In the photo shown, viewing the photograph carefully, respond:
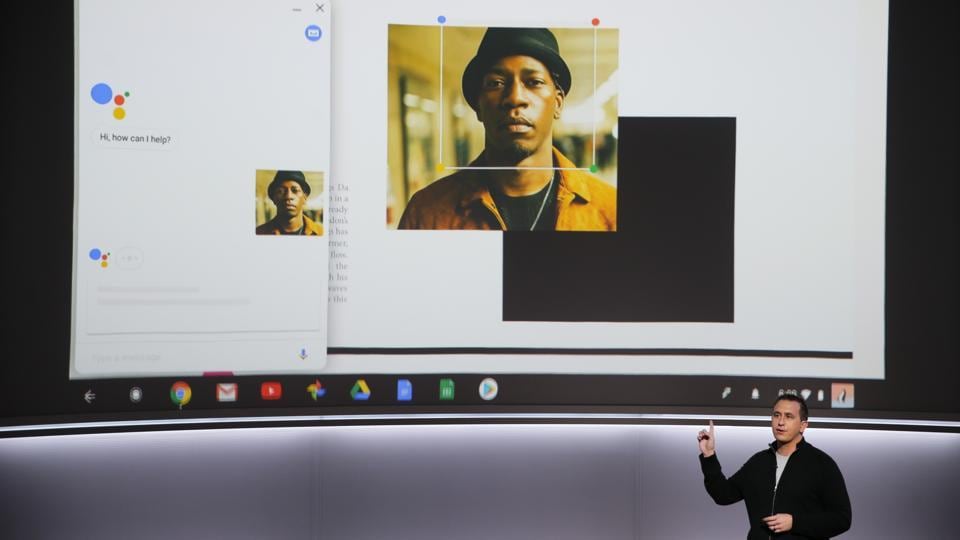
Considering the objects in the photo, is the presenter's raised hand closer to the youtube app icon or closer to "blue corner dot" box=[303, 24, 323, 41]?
the youtube app icon

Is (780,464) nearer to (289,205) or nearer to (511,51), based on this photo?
Answer: (511,51)

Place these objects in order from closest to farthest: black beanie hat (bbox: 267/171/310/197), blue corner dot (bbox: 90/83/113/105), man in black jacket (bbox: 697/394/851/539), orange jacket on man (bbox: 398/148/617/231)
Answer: man in black jacket (bbox: 697/394/851/539) < blue corner dot (bbox: 90/83/113/105) < black beanie hat (bbox: 267/171/310/197) < orange jacket on man (bbox: 398/148/617/231)

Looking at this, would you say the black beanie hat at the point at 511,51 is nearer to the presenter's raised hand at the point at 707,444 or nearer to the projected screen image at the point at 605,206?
the projected screen image at the point at 605,206

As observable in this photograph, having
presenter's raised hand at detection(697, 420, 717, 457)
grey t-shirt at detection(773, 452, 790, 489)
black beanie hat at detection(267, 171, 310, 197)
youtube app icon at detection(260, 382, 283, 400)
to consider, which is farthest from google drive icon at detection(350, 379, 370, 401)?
grey t-shirt at detection(773, 452, 790, 489)

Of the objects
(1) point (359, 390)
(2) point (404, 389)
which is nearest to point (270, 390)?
(1) point (359, 390)

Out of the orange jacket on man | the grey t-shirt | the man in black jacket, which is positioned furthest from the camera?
the orange jacket on man

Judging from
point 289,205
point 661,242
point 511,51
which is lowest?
point 661,242
